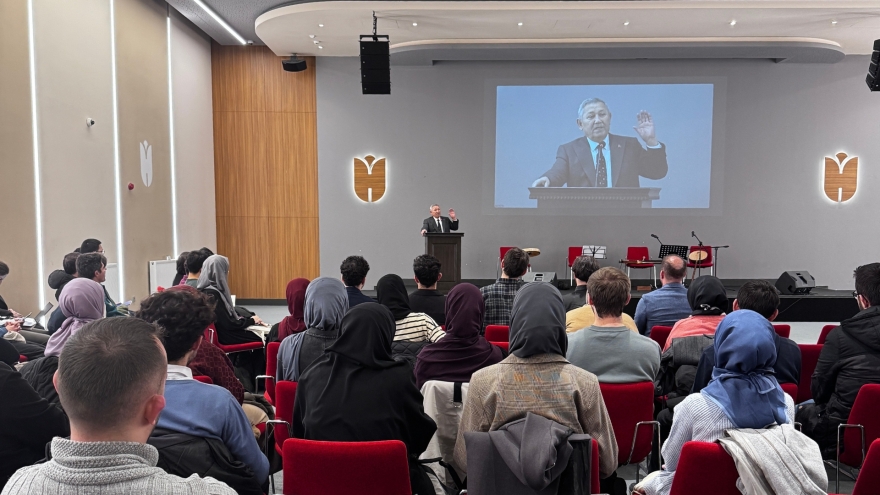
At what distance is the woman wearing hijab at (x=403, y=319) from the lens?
318cm

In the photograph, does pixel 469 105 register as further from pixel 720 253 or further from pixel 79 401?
pixel 79 401

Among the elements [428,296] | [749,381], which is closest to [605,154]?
[428,296]

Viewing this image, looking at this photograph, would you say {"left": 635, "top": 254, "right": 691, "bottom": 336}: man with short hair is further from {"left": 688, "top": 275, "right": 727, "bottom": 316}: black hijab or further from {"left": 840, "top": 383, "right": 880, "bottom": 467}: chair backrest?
{"left": 840, "top": 383, "right": 880, "bottom": 467}: chair backrest

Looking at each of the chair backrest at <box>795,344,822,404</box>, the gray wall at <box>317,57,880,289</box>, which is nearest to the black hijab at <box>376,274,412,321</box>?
the chair backrest at <box>795,344,822,404</box>

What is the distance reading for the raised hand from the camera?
374 inches

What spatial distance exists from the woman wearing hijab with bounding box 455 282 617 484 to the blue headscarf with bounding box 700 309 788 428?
0.40 metres

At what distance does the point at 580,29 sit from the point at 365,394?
7519 millimetres

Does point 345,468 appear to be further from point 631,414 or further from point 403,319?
point 403,319

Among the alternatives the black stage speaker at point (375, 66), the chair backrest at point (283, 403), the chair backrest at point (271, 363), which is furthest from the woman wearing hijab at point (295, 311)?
the black stage speaker at point (375, 66)

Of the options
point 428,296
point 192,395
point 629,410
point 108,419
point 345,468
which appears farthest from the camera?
point 428,296

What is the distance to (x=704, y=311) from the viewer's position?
3246mm

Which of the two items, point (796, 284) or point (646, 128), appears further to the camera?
point (646, 128)

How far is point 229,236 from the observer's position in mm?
9969

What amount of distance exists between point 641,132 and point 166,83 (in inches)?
299
